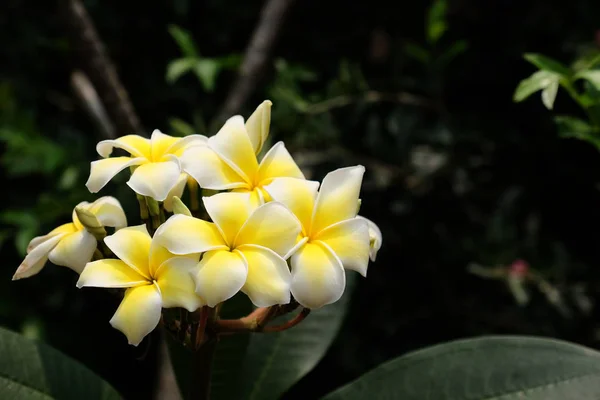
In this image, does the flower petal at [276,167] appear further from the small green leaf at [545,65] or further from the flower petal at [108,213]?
the small green leaf at [545,65]

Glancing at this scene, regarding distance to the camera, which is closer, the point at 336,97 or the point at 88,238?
the point at 88,238

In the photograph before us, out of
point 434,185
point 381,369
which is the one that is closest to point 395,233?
point 434,185

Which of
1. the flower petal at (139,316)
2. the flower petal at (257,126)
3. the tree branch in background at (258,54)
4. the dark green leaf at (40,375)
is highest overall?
the flower petal at (257,126)

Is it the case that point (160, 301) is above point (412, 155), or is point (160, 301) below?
above

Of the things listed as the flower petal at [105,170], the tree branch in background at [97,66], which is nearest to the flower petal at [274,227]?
the flower petal at [105,170]

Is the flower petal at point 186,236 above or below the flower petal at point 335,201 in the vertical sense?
above

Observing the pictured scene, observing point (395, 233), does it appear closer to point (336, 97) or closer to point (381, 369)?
point (336, 97)
